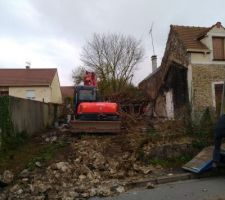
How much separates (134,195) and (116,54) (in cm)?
3386

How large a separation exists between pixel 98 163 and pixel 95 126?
3.73 metres

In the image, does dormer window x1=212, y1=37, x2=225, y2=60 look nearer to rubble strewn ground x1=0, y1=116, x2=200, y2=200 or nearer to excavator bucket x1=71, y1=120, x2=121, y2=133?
rubble strewn ground x1=0, y1=116, x2=200, y2=200

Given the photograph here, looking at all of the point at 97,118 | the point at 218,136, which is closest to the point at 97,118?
the point at 97,118

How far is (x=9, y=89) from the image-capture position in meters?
42.2

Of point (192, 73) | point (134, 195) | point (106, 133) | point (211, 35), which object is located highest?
point (211, 35)

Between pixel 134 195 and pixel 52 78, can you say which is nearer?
pixel 134 195

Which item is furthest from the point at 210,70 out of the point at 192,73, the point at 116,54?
the point at 116,54

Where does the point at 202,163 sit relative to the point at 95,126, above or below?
below

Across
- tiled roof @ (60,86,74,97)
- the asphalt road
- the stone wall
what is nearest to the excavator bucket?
the asphalt road

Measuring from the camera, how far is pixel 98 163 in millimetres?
11719

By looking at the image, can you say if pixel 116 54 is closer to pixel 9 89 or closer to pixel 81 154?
pixel 9 89

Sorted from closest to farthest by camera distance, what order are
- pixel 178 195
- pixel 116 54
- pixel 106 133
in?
pixel 178 195 → pixel 106 133 → pixel 116 54

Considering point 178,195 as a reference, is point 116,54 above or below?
above

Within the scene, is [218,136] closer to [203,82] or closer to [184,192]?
[184,192]
